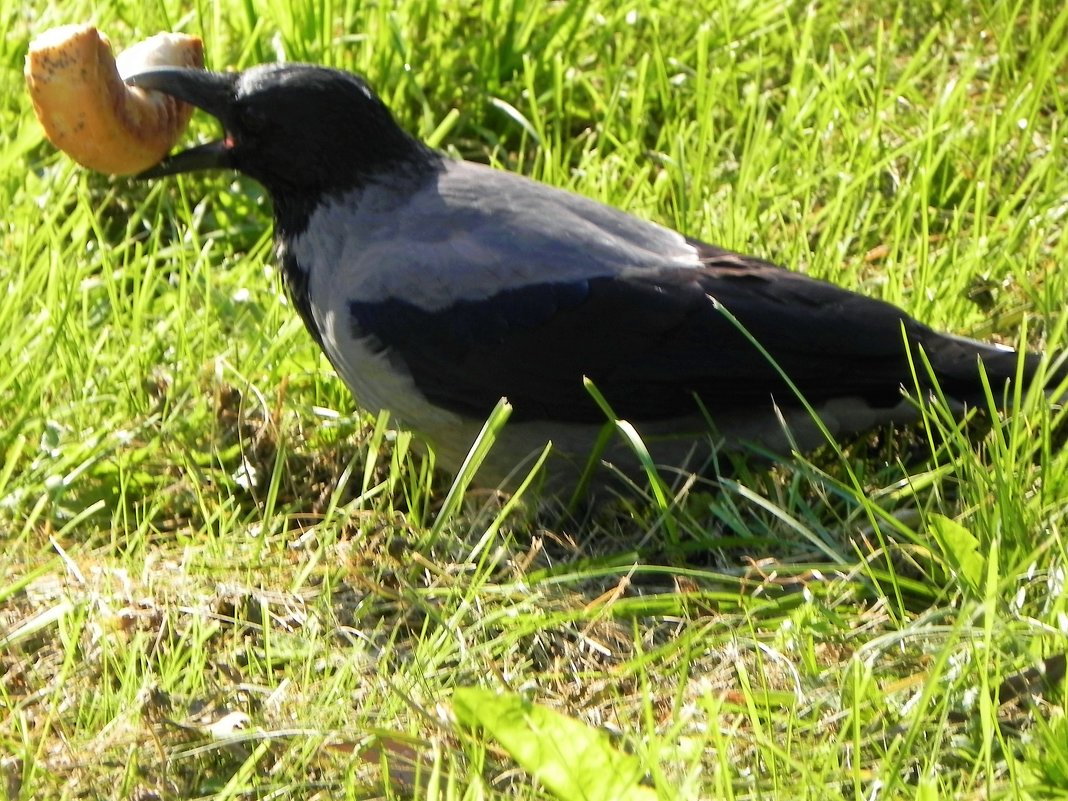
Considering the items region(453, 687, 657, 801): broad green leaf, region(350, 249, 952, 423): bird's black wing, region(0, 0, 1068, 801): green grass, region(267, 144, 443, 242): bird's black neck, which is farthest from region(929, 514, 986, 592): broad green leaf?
region(267, 144, 443, 242): bird's black neck

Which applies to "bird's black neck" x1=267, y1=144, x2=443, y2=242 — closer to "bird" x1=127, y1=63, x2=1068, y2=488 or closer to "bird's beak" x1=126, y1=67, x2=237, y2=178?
"bird" x1=127, y1=63, x2=1068, y2=488

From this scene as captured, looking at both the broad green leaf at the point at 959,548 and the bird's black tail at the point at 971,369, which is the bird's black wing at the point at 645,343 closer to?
the bird's black tail at the point at 971,369

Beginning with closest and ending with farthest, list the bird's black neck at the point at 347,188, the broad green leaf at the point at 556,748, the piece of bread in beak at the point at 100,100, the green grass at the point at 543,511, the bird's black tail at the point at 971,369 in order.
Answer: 1. the broad green leaf at the point at 556,748
2. the green grass at the point at 543,511
3. the bird's black tail at the point at 971,369
4. the piece of bread in beak at the point at 100,100
5. the bird's black neck at the point at 347,188

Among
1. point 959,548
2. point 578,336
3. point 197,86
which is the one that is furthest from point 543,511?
point 197,86

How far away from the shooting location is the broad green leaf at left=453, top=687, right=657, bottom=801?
2340mm

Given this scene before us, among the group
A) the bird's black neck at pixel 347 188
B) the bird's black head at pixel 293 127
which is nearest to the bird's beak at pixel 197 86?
the bird's black head at pixel 293 127

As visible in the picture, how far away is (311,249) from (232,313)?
0.47m

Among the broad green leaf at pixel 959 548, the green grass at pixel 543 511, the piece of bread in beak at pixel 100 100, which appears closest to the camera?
the green grass at pixel 543 511

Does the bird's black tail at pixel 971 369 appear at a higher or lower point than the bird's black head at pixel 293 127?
lower

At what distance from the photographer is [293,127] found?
370cm

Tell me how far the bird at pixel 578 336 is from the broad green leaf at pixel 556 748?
3.57 ft

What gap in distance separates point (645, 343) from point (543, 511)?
47 cm

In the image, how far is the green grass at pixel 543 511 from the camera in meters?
2.49

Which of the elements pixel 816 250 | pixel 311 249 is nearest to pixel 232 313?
pixel 311 249
